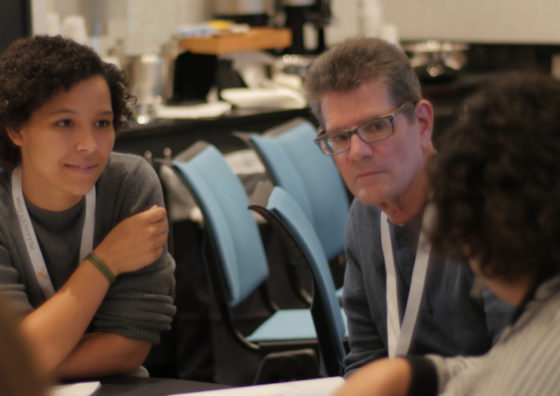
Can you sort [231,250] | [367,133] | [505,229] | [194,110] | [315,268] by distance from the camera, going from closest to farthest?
[505,229]
[367,133]
[315,268]
[231,250]
[194,110]

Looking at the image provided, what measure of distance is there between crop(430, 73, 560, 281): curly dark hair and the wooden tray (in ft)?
10.8

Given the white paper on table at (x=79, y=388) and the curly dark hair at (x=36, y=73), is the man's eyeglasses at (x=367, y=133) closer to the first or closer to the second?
the curly dark hair at (x=36, y=73)

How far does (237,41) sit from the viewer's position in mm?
4160

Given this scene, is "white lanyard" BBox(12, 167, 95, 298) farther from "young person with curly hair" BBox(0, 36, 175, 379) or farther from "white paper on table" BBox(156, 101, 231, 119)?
"white paper on table" BBox(156, 101, 231, 119)

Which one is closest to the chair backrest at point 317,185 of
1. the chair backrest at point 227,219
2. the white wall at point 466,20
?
the chair backrest at point 227,219

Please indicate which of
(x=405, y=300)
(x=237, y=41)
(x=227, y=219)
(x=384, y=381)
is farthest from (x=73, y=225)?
(x=237, y=41)

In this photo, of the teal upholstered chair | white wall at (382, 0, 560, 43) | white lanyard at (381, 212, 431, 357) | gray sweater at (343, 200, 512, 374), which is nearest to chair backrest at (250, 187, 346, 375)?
gray sweater at (343, 200, 512, 374)

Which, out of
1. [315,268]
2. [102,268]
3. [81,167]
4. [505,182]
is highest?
[505,182]

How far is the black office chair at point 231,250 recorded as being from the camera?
2.28 m

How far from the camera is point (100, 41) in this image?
4.13 meters

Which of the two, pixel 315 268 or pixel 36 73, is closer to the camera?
pixel 36 73

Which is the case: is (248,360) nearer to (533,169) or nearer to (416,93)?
(416,93)

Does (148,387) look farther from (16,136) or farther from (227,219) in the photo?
(227,219)

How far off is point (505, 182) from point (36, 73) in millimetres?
1035
